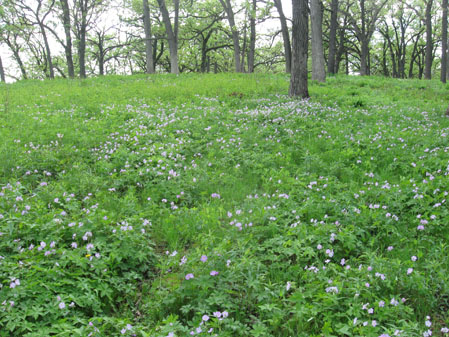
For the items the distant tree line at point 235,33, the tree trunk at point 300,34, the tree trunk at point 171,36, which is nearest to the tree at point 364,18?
the distant tree line at point 235,33

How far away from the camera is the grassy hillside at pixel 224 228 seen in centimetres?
256

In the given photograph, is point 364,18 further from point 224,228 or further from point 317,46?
point 224,228

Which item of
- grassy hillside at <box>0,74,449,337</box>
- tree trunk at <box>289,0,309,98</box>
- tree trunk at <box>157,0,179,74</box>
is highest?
tree trunk at <box>157,0,179,74</box>

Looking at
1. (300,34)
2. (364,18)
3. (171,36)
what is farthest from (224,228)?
(364,18)

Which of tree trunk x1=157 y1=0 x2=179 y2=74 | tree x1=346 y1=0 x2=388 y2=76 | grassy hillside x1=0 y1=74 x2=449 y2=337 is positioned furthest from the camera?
tree x1=346 y1=0 x2=388 y2=76

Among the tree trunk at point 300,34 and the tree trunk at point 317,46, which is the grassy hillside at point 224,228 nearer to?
the tree trunk at point 300,34

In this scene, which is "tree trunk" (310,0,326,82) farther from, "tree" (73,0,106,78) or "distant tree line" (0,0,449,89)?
"tree" (73,0,106,78)

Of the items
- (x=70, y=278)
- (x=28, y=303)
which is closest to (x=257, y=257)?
(x=70, y=278)

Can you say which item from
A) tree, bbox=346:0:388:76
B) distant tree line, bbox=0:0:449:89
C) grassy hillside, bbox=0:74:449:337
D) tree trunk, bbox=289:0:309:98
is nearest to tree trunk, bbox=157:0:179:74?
distant tree line, bbox=0:0:449:89

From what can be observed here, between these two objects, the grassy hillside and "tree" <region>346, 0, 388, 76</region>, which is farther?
"tree" <region>346, 0, 388, 76</region>

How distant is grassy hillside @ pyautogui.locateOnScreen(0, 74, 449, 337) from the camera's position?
256cm

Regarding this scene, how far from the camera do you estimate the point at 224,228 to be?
381 centimetres

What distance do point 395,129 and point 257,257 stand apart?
216 inches

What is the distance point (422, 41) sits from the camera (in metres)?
37.2
